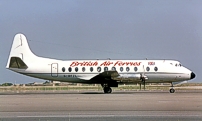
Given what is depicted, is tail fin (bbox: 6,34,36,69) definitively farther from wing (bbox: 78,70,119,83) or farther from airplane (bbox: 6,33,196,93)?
wing (bbox: 78,70,119,83)

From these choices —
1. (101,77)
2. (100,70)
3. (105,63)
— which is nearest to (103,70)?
(100,70)

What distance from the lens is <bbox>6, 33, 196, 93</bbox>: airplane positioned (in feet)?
117

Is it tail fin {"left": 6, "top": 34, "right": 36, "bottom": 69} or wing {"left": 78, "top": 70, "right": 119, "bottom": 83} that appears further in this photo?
tail fin {"left": 6, "top": 34, "right": 36, "bottom": 69}

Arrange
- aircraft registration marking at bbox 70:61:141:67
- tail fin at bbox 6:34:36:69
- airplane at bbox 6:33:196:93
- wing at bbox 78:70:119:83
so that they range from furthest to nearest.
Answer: tail fin at bbox 6:34:36:69 < aircraft registration marking at bbox 70:61:141:67 < airplane at bbox 6:33:196:93 < wing at bbox 78:70:119:83

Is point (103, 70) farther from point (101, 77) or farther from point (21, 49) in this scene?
point (21, 49)

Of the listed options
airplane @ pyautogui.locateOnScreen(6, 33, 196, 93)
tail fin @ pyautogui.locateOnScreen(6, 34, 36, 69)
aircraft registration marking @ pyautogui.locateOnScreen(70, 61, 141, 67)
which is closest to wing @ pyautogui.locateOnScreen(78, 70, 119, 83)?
airplane @ pyautogui.locateOnScreen(6, 33, 196, 93)

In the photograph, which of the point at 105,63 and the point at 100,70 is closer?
the point at 100,70

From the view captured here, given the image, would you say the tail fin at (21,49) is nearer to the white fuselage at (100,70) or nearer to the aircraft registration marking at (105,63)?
the white fuselage at (100,70)

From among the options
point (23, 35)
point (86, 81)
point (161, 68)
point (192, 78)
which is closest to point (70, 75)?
point (86, 81)

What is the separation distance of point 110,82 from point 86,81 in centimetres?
265

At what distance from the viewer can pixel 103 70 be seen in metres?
36.2

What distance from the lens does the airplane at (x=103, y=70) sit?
35688 millimetres

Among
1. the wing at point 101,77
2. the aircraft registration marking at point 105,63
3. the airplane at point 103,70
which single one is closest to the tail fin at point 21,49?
the airplane at point 103,70

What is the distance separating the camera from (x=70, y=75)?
3638cm
